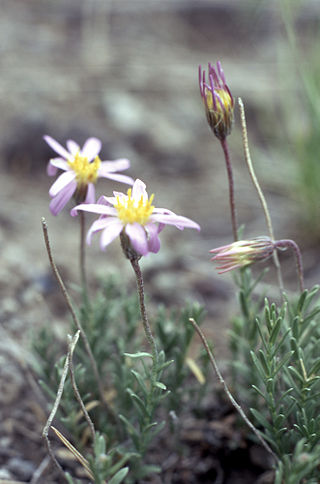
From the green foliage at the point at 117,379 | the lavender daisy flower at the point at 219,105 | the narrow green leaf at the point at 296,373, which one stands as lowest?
the green foliage at the point at 117,379

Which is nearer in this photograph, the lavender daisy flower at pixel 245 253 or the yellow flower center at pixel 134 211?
the yellow flower center at pixel 134 211

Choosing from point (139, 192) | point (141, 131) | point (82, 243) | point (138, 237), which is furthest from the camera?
point (141, 131)

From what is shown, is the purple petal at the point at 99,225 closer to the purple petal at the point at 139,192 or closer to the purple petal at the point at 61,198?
the purple petal at the point at 139,192

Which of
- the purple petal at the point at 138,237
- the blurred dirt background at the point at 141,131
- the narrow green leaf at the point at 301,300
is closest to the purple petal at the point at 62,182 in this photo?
the purple petal at the point at 138,237

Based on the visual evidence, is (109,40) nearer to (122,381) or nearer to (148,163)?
(148,163)

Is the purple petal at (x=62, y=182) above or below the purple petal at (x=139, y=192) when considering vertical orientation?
above

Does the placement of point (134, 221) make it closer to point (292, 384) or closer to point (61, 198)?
point (61, 198)

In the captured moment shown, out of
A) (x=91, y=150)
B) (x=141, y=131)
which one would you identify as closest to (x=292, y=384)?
(x=91, y=150)

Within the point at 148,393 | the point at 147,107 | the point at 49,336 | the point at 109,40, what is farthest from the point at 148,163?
the point at 148,393
